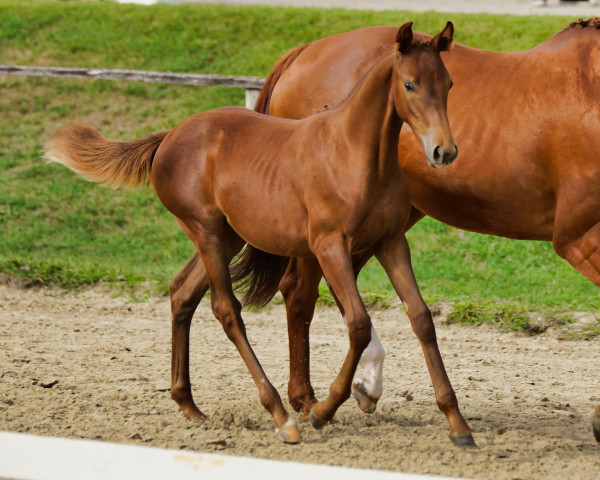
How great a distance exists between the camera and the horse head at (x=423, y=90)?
134 inches

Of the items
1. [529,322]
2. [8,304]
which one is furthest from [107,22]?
[529,322]

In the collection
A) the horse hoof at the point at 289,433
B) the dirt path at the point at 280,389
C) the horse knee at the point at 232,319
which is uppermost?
the horse knee at the point at 232,319

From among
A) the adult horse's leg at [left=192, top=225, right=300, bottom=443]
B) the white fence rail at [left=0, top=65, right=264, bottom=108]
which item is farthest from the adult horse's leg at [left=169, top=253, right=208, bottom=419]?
the white fence rail at [left=0, top=65, right=264, bottom=108]

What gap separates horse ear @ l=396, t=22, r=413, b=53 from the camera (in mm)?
3477

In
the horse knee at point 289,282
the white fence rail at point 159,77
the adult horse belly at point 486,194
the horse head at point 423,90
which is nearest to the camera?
the horse head at point 423,90

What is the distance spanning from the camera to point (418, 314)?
381 centimetres

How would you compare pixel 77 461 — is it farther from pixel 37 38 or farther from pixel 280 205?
pixel 37 38

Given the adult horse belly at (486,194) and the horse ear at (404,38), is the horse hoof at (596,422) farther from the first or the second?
the horse ear at (404,38)

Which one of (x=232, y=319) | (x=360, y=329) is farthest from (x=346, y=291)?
(x=232, y=319)

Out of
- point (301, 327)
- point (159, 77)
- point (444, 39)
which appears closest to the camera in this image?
point (444, 39)

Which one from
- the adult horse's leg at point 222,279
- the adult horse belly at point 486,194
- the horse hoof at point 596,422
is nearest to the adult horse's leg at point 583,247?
the horse hoof at point 596,422

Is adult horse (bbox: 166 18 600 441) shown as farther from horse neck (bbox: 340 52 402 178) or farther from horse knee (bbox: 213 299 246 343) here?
horse neck (bbox: 340 52 402 178)

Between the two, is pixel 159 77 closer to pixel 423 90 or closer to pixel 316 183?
pixel 316 183

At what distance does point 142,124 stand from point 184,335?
7.22 meters
